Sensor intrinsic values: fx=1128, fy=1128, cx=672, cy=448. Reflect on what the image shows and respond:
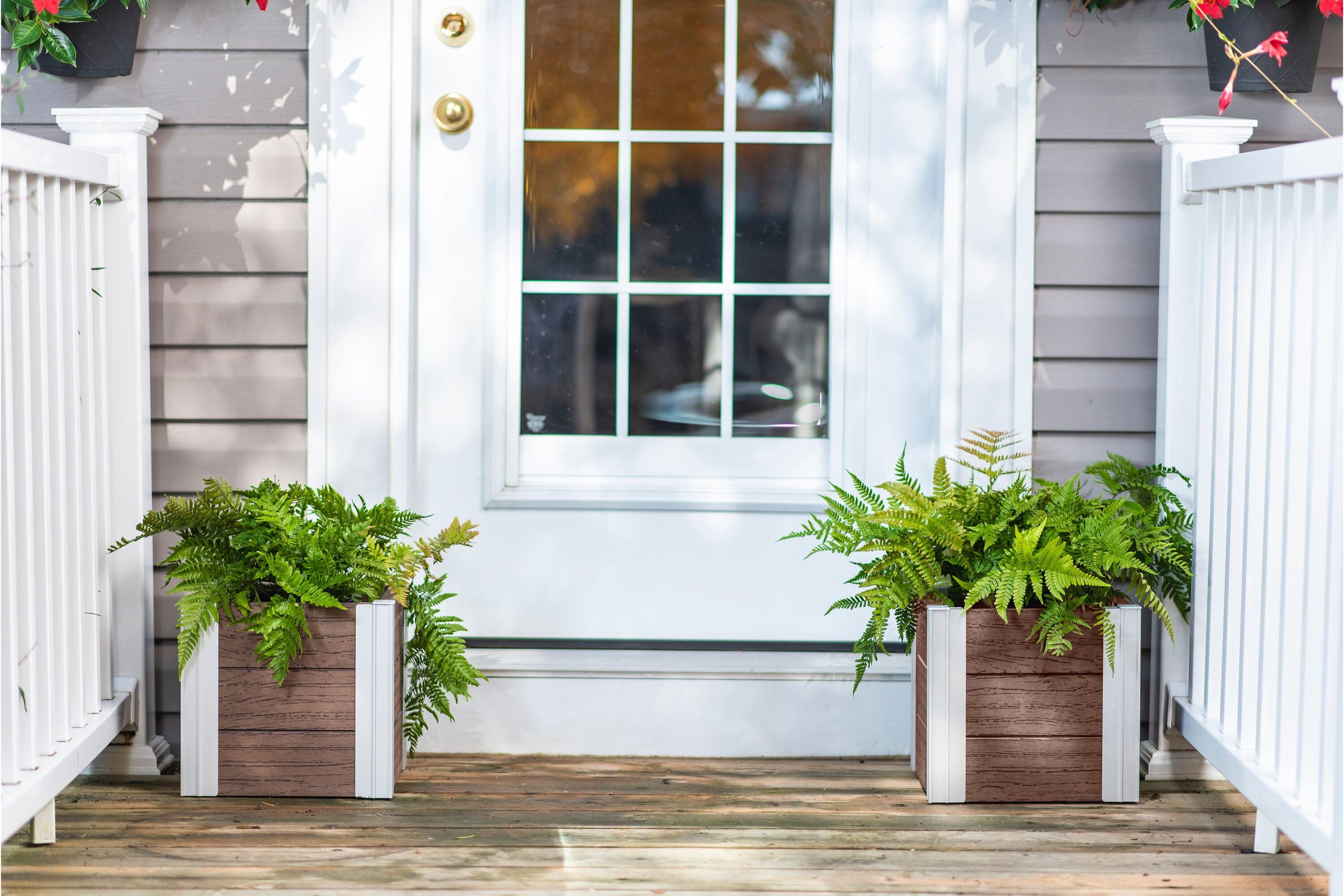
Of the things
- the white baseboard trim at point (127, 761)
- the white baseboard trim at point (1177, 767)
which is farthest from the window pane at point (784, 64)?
the white baseboard trim at point (127, 761)

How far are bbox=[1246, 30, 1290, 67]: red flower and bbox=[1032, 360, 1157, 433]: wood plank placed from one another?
0.55m

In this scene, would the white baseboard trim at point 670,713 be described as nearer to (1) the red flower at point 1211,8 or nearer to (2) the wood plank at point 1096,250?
(2) the wood plank at point 1096,250

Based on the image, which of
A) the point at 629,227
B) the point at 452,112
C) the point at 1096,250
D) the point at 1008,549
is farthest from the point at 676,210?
the point at 1008,549

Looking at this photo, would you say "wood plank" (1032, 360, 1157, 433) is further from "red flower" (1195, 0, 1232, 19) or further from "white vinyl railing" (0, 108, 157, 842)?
"white vinyl railing" (0, 108, 157, 842)

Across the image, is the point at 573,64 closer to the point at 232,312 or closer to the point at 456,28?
the point at 456,28

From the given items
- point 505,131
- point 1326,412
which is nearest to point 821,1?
point 505,131

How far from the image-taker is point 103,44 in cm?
197

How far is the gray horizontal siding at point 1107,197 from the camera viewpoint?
2.03m

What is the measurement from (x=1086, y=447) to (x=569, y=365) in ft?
3.22

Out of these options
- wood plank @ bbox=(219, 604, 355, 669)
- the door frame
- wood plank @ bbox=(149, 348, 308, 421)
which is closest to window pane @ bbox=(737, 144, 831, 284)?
the door frame

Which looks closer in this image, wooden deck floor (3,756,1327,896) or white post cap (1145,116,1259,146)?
wooden deck floor (3,756,1327,896)

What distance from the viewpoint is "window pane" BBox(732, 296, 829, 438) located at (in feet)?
7.09

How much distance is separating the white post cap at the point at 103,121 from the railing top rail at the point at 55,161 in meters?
0.06

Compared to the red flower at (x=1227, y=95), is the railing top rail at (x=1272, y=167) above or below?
below
